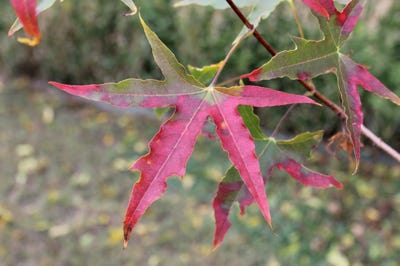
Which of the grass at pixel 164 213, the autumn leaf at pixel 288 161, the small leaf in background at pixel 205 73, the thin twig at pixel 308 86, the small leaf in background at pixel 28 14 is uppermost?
the small leaf in background at pixel 28 14

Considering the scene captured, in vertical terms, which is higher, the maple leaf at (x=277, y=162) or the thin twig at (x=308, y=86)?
the thin twig at (x=308, y=86)

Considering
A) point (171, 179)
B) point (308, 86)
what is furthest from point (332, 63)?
point (171, 179)

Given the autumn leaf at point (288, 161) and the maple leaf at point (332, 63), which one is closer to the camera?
the maple leaf at point (332, 63)

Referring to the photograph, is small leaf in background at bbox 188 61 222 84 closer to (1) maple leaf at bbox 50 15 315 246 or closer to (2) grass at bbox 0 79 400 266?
(1) maple leaf at bbox 50 15 315 246

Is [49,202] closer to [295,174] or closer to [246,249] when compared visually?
[246,249]

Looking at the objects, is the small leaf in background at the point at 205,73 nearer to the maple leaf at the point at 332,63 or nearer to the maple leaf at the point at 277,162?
the maple leaf at the point at 277,162

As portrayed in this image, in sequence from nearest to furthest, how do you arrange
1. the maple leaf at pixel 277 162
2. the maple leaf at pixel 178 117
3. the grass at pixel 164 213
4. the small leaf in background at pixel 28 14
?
1. the small leaf in background at pixel 28 14
2. the maple leaf at pixel 178 117
3. the maple leaf at pixel 277 162
4. the grass at pixel 164 213

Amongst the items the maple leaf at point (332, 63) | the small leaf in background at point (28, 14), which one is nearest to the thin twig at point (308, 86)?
the maple leaf at point (332, 63)

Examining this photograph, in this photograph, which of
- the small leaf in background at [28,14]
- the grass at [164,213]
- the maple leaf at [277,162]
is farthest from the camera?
the grass at [164,213]

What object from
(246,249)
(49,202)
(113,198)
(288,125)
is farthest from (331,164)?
(49,202)
